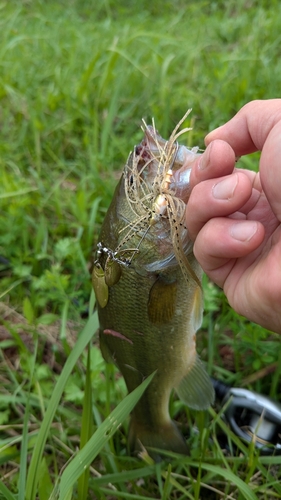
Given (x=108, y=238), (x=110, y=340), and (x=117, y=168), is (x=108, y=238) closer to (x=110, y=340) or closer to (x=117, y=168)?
(x=110, y=340)

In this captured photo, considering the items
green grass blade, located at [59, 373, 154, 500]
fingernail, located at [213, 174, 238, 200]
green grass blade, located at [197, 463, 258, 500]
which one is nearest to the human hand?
fingernail, located at [213, 174, 238, 200]

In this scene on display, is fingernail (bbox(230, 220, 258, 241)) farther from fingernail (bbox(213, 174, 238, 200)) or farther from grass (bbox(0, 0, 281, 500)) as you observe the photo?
grass (bbox(0, 0, 281, 500))

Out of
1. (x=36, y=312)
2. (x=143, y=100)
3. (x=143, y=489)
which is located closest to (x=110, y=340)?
(x=143, y=489)

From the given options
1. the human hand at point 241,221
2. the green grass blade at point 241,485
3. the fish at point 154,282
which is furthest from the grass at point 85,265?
the human hand at point 241,221

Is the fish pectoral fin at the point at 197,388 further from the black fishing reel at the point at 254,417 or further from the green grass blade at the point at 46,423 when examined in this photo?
the green grass blade at the point at 46,423

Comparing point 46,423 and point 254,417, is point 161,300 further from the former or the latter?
point 254,417

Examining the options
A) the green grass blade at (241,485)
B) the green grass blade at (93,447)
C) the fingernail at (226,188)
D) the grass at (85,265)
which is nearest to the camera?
the fingernail at (226,188)
